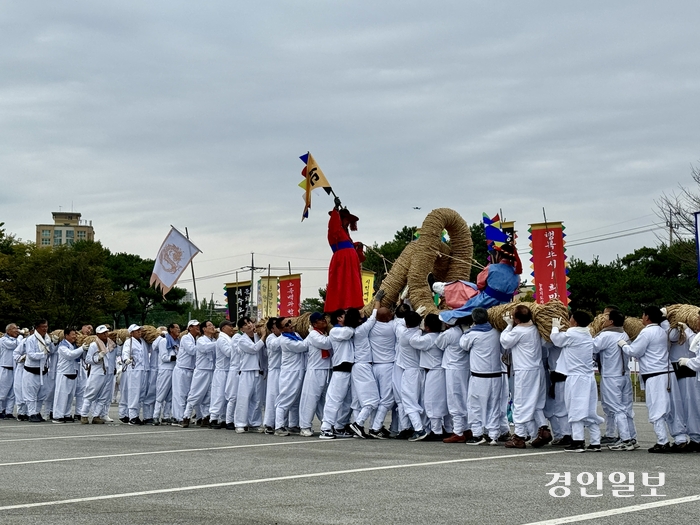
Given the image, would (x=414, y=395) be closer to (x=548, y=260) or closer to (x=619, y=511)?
(x=619, y=511)

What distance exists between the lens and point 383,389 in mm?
13523

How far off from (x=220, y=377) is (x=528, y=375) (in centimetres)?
630

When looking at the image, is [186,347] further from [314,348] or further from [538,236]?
[538,236]

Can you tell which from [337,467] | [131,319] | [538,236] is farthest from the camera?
[131,319]

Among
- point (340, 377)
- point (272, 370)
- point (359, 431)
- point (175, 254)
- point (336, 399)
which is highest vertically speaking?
point (175, 254)

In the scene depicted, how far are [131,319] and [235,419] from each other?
56.2 metres

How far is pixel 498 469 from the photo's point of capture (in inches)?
348

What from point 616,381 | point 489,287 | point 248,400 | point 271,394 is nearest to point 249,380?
point 248,400

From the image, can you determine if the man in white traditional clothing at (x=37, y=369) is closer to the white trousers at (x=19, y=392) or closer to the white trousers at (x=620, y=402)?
the white trousers at (x=19, y=392)

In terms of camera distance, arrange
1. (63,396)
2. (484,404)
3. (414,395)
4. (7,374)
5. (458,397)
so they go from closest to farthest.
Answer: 1. (484,404)
2. (458,397)
3. (414,395)
4. (63,396)
5. (7,374)

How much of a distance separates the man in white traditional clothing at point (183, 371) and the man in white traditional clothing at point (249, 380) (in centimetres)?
158

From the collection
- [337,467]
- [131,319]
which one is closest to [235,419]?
[337,467]

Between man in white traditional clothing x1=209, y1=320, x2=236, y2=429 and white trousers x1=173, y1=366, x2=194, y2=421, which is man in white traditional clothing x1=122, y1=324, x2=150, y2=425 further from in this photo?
man in white traditional clothing x1=209, y1=320, x2=236, y2=429

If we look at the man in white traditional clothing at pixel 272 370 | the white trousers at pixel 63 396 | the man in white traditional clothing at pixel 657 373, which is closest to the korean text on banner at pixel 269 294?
the white trousers at pixel 63 396
